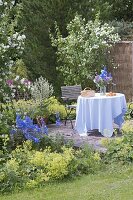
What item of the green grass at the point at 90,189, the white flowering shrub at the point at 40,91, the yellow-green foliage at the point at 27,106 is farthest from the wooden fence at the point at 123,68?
the green grass at the point at 90,189

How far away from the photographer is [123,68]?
14.5 m

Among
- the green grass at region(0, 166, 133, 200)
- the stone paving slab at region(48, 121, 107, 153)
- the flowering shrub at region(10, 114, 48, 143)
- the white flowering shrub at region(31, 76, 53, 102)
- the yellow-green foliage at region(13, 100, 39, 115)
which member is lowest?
the green grass at region(0, 166, 133, 200)

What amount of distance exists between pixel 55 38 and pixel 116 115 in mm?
5127

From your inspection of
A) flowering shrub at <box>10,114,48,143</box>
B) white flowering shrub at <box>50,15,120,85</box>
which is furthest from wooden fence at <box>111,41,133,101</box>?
flowering shrub at <box>10,114,48,143</box>

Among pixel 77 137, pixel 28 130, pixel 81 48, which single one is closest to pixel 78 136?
pixel 77 137

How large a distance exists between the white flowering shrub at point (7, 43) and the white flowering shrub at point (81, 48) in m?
5.96

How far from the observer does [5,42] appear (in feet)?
25.0

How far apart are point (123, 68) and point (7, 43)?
735 cm

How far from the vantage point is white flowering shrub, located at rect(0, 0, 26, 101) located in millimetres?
7598

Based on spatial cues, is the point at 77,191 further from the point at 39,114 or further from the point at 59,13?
the point at 59,13
